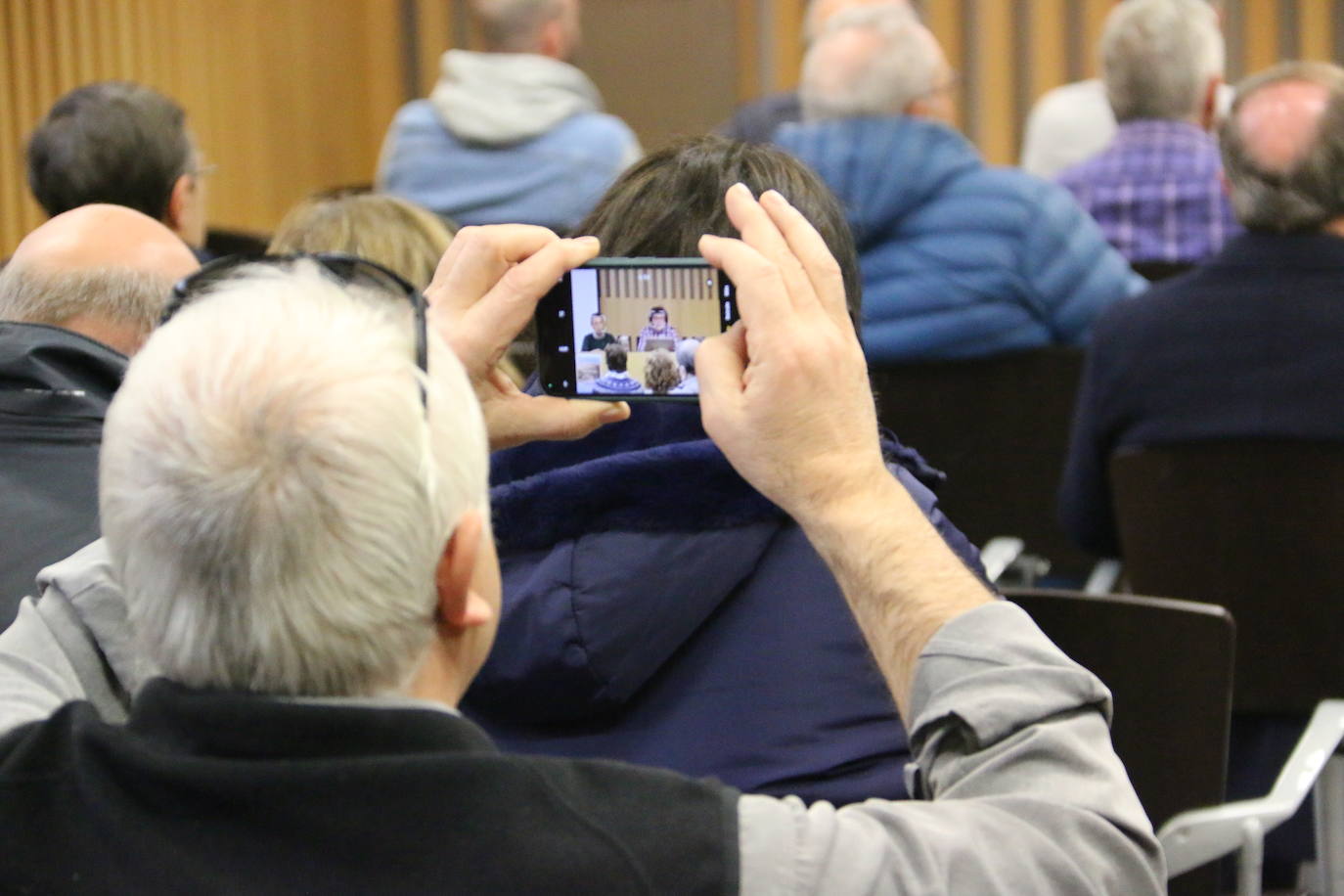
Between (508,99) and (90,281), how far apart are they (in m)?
1.82

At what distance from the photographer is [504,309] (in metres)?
1.27

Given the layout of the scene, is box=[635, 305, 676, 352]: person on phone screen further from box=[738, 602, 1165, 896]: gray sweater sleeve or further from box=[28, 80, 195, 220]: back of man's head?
box=[28, 80, 195, 220]: back of man's head

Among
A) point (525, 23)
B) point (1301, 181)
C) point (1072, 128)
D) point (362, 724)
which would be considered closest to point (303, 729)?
point (362, 724)

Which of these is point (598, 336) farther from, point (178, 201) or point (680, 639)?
point (178, 201)

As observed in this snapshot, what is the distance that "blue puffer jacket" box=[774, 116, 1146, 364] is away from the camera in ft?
9.62

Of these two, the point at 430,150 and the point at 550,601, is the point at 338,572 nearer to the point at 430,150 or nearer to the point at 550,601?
the point at 550,601

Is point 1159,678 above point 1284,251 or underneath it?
underneath

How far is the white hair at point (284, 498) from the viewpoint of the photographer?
2.74 feet

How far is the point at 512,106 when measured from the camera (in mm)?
3602

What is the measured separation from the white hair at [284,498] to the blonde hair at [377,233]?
60.7 inches

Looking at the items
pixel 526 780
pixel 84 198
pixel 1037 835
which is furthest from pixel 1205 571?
pixel 84 198

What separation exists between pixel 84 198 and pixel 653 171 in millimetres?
1695

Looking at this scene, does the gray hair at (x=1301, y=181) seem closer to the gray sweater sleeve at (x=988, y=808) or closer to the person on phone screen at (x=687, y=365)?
the person on phone screen at (x=687, y=365)

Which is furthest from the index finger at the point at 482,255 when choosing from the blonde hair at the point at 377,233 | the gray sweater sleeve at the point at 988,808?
the blonde hair at the point at 377,233
